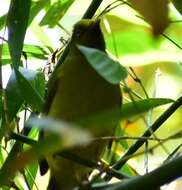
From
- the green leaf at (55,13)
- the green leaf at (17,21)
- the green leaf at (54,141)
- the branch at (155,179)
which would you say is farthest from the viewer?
the green leaf at (55,13)

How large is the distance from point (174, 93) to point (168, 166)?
1900 mm

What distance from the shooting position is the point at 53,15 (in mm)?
1410

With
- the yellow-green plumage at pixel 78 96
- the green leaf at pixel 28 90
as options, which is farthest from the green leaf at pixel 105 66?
the yellow-green plumage at pixel 78 96

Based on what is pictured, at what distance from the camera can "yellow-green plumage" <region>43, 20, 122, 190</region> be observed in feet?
4.19

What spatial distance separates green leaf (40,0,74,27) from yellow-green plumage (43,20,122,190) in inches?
2.5

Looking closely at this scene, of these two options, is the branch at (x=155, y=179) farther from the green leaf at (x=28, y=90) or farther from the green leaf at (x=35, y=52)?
the green leaf at (x=35, y=52)

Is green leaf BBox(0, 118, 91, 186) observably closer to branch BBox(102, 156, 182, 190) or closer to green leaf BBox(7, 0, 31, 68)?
branch BBox(102, 156, 182, 190)

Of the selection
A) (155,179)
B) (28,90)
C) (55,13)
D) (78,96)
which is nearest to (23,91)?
(28,90)

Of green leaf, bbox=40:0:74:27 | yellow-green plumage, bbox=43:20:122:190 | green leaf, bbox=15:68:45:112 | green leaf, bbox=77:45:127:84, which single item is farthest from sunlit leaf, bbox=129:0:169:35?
green leaf, bbox=40:0:74:27

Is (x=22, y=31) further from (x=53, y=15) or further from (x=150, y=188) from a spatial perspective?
(x=150, y=188)

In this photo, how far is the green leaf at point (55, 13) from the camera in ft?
4.59

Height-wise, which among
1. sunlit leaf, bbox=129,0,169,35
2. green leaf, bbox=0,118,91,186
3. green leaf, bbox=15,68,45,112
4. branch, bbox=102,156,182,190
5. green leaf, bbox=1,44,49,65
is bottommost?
green leaf, bbox=1,44,49,65

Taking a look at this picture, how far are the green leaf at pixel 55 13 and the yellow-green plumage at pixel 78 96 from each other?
0.21 feet

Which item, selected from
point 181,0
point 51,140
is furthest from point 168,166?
point 181,0
